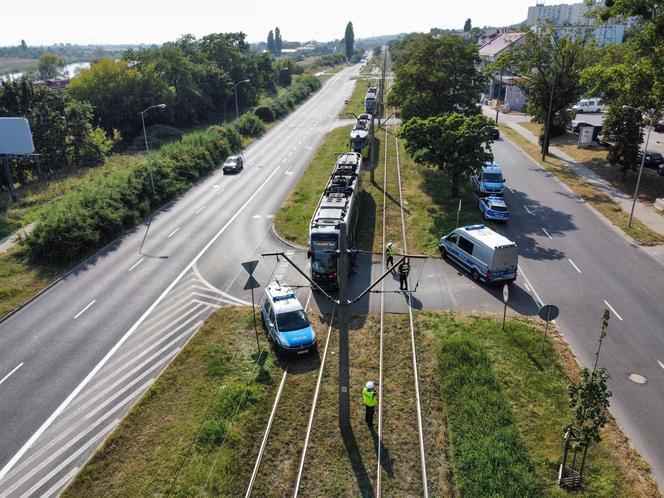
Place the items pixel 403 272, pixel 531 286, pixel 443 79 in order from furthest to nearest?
pixel 443 79 < pixel 531 286 < pixel 403 272

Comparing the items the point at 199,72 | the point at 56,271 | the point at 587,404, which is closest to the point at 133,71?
the point at 199,72

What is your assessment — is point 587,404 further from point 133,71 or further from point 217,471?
point 133,71

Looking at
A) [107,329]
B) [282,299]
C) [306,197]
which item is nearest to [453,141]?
[306,197]

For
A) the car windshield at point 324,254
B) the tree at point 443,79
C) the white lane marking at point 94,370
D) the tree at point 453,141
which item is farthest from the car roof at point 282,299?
the tree at point 443,79

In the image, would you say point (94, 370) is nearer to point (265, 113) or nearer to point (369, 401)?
point (369, 401)

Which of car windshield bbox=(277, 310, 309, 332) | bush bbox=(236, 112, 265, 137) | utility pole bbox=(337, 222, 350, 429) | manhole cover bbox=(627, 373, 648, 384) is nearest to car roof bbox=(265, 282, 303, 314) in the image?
car windshield bbox=(277, 310, 309, 332)

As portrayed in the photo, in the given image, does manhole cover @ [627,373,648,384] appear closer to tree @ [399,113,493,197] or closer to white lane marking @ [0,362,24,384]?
tree @ [399,113,493,197]

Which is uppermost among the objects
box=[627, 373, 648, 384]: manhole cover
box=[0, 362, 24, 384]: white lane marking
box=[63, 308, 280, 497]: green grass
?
box=[627, 373, 648, 384]: manhole cover
